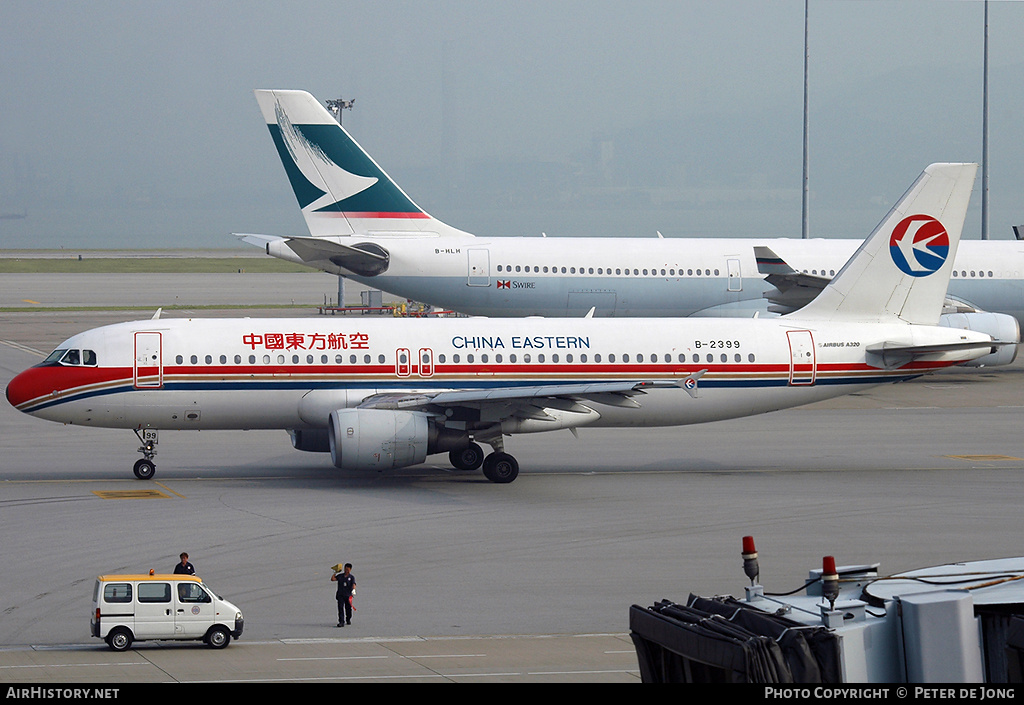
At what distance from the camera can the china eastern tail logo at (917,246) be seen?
118ft

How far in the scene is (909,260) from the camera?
118 ft

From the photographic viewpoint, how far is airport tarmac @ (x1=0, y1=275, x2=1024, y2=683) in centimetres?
1894

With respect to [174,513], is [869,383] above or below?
above

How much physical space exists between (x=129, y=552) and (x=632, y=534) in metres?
10.4

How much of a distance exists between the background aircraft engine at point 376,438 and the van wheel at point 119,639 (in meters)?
11.6

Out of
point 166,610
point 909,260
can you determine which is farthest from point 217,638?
point 909,260

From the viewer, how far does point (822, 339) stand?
3506cm

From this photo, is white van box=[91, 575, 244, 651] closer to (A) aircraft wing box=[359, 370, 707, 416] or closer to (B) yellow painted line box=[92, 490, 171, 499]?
(B) yellow painted line box=[92, 490, 171, 499]

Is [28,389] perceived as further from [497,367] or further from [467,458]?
[497,367]

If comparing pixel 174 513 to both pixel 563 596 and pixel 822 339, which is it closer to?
pixel 563 596

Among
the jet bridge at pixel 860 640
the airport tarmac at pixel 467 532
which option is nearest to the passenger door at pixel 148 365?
the airport tarmac at pixel 467 532

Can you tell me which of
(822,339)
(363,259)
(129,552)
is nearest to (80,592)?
(129,552)

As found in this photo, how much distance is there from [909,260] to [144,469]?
2210 centimetres

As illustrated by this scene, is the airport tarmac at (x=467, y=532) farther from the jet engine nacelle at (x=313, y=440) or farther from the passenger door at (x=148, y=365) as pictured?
the passenger door at (x=148, y=365)
